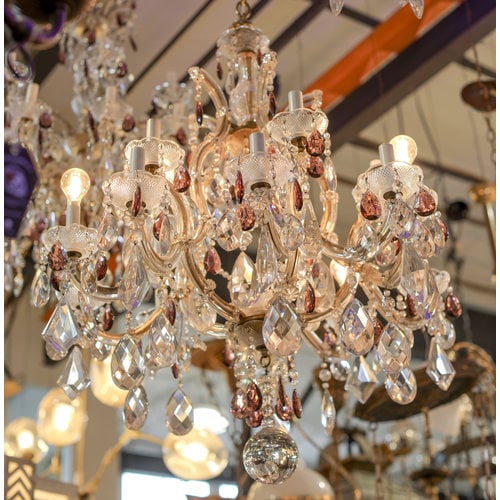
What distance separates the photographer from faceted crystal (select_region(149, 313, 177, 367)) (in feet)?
5.27

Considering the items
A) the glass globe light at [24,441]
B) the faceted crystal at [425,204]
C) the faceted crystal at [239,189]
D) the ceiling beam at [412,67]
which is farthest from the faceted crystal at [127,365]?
the glass globe light at [24,441]

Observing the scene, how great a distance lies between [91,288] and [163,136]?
1391 mm

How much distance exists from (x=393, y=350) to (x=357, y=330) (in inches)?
3.8

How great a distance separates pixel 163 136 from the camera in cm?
306

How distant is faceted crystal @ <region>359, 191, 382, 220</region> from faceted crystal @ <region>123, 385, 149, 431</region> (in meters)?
0.53

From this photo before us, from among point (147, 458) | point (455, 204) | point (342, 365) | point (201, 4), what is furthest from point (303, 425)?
point (342, 365)

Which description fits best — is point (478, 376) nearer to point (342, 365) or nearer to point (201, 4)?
point (342, 365)

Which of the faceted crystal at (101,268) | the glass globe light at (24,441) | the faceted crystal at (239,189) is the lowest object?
the glass globe light at (24,441)

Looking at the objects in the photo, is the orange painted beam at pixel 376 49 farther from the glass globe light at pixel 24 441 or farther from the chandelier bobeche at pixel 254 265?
the glass globe light at pixel 24 441

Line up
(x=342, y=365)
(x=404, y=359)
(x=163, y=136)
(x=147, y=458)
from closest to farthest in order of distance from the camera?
(x=404, y=359) → (x=342, y=365) → (x=163, y=136) → (x=147, y=458)

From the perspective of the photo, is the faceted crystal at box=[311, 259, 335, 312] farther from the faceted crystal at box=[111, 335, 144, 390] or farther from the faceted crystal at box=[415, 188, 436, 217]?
the faceted crystal at box=[111, 335, 144, 390]

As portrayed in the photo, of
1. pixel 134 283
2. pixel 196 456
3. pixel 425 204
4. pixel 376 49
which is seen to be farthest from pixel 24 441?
pixel 425 204

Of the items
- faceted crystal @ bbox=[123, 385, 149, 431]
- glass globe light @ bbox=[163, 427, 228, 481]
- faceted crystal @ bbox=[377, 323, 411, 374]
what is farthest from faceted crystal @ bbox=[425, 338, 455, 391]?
glass globe light @ bbox=[163, 427, 228, 481]

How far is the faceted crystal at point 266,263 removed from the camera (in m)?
1.54
